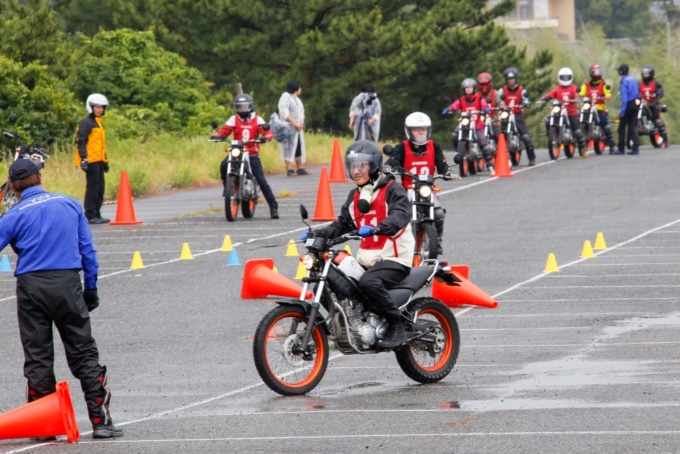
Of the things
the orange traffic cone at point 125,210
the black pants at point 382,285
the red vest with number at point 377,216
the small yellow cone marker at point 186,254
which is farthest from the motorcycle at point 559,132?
the black pants at point 382,285

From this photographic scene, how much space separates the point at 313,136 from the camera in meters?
41.0

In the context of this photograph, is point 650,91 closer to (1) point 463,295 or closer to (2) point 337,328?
(1) point 463,295

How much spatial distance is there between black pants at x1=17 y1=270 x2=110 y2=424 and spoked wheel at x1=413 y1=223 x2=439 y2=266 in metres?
8.43

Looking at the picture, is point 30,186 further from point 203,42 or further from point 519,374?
point 203,42

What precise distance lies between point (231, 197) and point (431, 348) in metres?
12.6

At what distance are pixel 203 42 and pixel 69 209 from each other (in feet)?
135

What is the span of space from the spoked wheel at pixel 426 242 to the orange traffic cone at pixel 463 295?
6.69 ft

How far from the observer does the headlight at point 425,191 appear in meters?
17.4

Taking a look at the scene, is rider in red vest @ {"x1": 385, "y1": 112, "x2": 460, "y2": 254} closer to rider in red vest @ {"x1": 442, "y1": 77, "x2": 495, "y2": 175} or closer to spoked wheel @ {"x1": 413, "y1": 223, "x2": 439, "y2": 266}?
spoked wheel @ {"x1": 413, "y1": 223, "x2": 439, "y2": 266}

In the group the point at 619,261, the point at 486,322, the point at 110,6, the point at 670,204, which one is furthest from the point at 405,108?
the point at 486,322

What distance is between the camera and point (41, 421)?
30.0ft

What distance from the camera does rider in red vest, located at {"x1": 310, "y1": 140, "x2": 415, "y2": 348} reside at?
10.8 metres

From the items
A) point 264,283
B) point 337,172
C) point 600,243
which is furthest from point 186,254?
point 337,172

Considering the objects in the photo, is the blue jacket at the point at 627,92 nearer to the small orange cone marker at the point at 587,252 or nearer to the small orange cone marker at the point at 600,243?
the small orange cone marker at the point at 600,243
